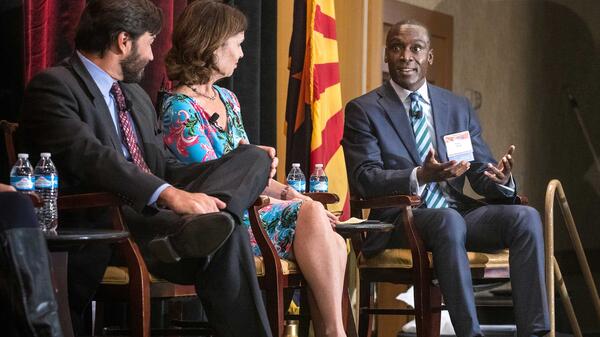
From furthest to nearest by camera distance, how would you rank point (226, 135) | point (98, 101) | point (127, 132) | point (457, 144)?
point (457, 144), point (226, 135), point (127, 132), point (98, 101)

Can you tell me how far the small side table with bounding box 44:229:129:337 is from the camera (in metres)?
2.63

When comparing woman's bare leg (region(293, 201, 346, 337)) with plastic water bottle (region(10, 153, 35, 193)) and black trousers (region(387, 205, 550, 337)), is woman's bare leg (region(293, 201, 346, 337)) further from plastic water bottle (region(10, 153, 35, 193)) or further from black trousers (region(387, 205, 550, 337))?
plastic water bottle (region(10, 153, 35, 193))

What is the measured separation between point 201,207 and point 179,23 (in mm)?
1036

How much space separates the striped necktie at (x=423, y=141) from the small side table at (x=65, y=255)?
1.57 meters

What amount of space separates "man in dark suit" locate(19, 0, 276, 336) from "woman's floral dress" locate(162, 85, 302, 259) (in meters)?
0.21

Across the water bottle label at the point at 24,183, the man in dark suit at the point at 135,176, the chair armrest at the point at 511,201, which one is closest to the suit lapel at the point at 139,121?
the man in dark suit at the point at 135,176

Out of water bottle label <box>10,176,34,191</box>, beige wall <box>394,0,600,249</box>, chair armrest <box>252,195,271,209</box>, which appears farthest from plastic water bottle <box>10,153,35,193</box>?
beige wall <box>394,0,600,249</box>

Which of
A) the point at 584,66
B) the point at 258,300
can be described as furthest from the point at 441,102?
the point at 584,66

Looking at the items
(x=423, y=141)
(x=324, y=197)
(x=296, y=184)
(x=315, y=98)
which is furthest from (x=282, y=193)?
(x=315, y=98)

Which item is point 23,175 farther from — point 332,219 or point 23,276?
point 332,219

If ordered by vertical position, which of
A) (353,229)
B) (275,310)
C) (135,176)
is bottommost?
(275,310)

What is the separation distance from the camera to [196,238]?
2.75 metres

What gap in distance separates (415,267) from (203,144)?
91 cm

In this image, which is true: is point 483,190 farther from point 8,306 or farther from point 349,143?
point 8,306
